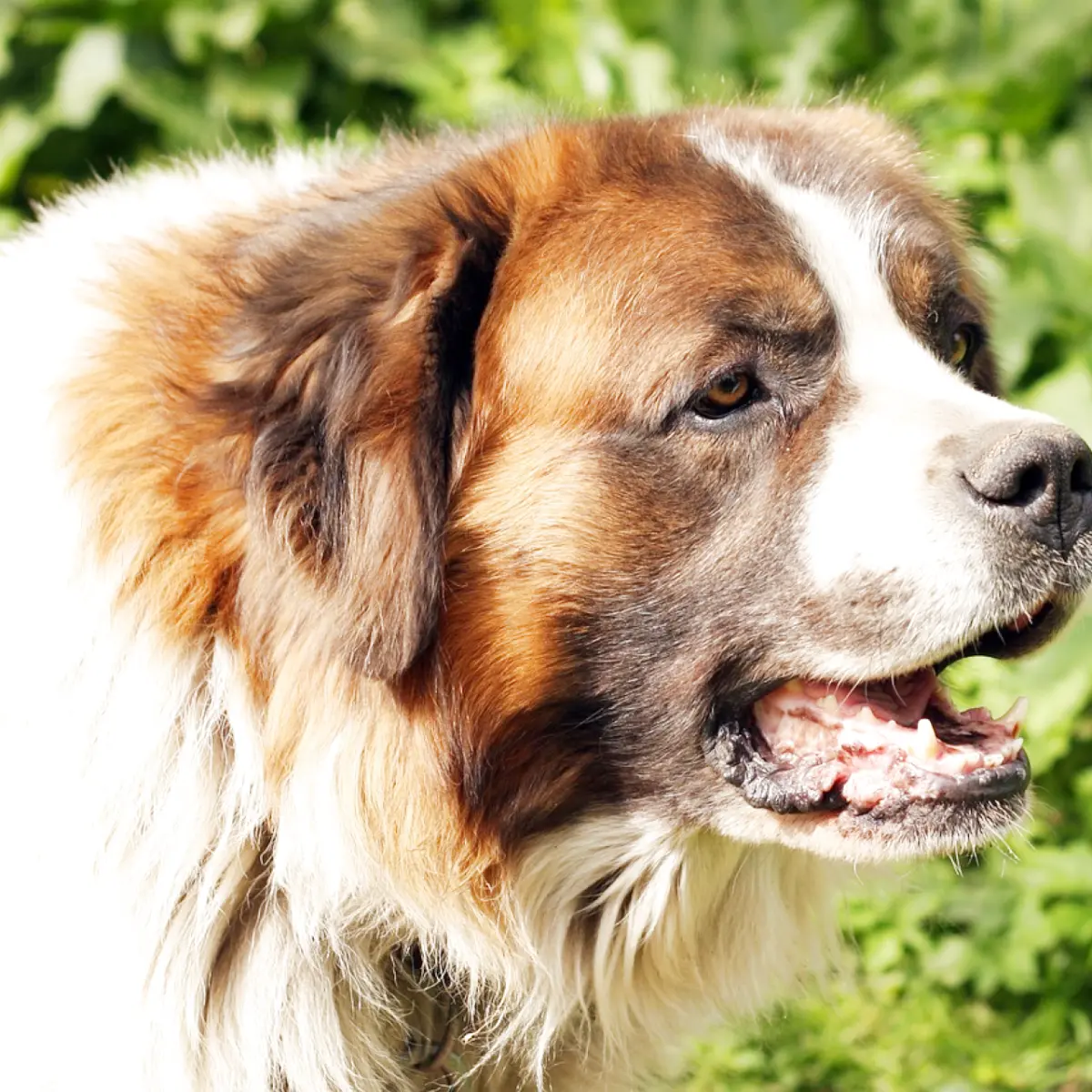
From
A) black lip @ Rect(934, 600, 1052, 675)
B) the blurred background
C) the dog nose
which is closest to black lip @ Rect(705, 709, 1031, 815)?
black lip @ Rect(934, 600, 1052, 675)

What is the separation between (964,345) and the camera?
3.18 meters

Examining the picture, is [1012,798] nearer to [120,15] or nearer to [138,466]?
[138,466]

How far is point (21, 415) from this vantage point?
9.22ft

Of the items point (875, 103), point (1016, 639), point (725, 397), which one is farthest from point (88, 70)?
point (1016, 639)

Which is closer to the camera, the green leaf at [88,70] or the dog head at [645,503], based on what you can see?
the dog head at [645,503]

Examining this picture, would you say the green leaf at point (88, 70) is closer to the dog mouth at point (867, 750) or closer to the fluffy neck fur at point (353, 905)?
the fluffy neck fur at point (353, 905)

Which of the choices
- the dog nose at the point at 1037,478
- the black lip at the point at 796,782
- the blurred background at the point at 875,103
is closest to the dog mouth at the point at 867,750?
the black lip at the point at 796,782

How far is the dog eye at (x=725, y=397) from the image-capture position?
2715mm

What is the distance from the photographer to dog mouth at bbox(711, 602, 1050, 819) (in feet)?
8.86

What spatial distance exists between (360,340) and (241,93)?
117 inches

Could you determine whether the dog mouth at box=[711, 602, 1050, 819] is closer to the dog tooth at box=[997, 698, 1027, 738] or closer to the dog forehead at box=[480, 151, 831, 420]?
the dog tooth at box=[997, 698, 1027, 738]


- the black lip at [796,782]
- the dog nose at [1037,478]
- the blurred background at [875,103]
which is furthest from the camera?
the blurred background at [875,103]

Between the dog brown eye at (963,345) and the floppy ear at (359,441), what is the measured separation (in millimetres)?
983

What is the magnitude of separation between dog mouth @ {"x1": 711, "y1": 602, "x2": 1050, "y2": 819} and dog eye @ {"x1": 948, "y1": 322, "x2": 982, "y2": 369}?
0.61 meters
